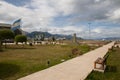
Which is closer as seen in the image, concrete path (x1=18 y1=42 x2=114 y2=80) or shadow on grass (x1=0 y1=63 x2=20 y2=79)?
concrete path (x1=18 y1=42 x2=114 y2=80)

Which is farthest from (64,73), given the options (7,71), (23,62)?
(23,62)

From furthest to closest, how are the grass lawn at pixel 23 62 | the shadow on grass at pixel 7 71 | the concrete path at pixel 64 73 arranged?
the grass lawn at pixel 23 62
the shadow on grass at pixel 7 71
the concrete path at pixel 64 73

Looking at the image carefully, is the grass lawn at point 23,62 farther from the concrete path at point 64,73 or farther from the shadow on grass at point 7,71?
the concrete path at point 64,73

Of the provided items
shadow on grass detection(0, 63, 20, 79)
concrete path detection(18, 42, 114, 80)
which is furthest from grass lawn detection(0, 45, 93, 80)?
concrete path detection(18, 42, 114, 80)

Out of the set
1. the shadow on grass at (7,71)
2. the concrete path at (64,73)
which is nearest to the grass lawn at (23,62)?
the shadow on grass at (7,71)

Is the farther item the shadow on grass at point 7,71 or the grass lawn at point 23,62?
the grass lawn at point 23,62

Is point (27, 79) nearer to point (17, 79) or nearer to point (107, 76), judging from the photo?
point (17, 79)

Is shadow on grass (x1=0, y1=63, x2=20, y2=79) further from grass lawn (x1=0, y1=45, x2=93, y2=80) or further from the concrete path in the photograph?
the concrete path

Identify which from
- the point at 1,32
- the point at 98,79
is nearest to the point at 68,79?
the point at 98,79

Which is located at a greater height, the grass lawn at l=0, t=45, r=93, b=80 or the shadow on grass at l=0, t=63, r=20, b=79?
the grass lawn at l=0, t=45, r=93, b=80

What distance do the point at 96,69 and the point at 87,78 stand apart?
2979 mm

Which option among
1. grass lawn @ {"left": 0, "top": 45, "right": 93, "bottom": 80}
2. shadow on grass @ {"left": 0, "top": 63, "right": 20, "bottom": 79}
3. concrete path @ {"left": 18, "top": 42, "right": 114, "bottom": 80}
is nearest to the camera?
concrete path @ {"left": 18, "top": 42, "right": 114, "bottom": 80}

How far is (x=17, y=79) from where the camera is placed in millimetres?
10781

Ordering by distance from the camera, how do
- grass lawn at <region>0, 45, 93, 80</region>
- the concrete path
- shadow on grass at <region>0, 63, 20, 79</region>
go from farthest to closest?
grass lawn at <region>0, 45, 93, 80</region>
shadow on grass at <region>0, 63, 20, 79</region>
the concrete path
